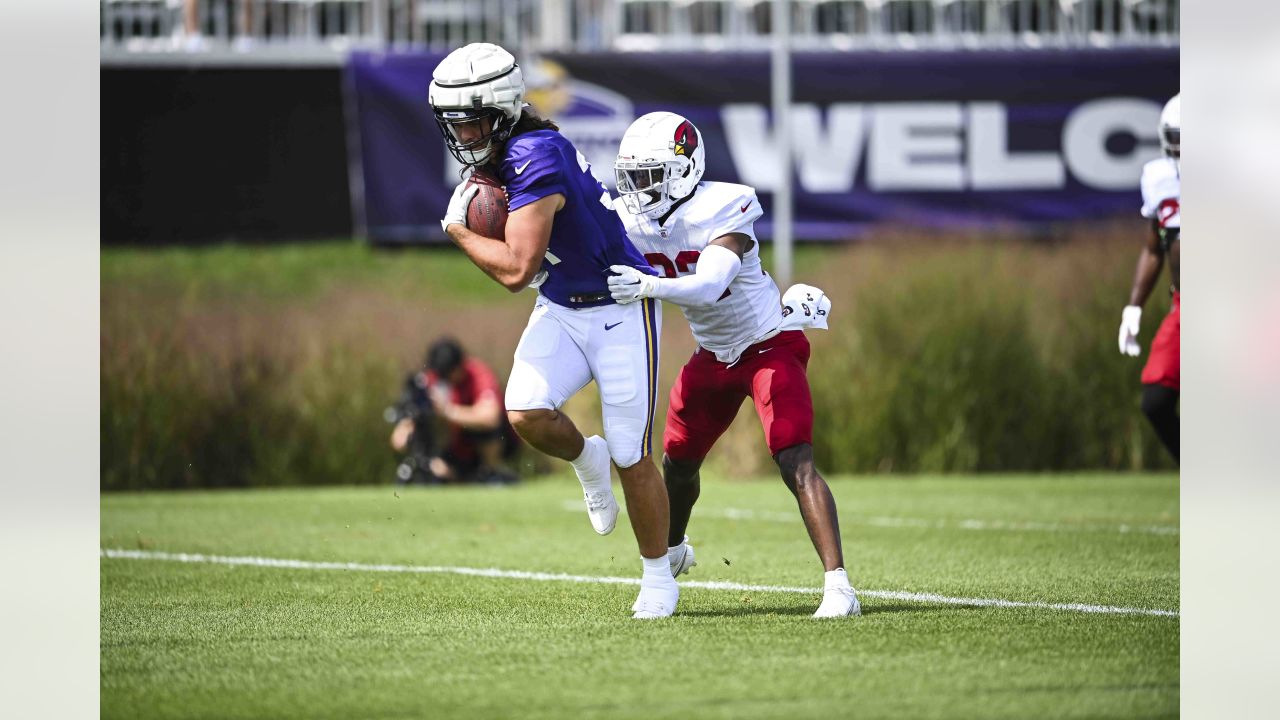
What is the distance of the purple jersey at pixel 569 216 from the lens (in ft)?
16.9

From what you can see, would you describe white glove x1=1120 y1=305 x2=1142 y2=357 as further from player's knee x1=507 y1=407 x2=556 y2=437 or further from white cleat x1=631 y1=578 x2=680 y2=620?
player's knee x1=507 y1=407 x2=556 y2=437

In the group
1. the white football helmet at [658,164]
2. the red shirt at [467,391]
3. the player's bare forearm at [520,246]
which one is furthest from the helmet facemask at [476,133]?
the red shirt at [467,391]

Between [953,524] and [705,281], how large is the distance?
4.15 meters

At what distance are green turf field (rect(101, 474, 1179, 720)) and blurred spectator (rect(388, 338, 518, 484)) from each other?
239 centimetres

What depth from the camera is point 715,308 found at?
5.57m

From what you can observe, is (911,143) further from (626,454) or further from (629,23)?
(626,454)

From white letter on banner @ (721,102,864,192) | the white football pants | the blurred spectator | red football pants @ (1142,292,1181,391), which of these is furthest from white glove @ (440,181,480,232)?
white letter on banner @ (721,102,864,192)

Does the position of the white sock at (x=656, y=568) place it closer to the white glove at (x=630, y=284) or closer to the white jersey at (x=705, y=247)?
the white jersey at (x=705, y=247)

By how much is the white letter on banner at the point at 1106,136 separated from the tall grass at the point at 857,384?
13.1 ft

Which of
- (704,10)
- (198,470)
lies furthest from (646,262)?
(704,10)

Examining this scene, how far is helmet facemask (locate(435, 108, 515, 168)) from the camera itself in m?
5.23

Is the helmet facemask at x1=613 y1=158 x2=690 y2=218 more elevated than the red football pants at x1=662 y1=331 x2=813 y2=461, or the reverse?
the helmet facemask at x1=613 y1=158 x2=690 y2=218

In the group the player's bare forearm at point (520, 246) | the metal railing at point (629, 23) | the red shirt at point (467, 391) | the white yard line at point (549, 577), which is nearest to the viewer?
the player's bare forearm at point (520, 246)
